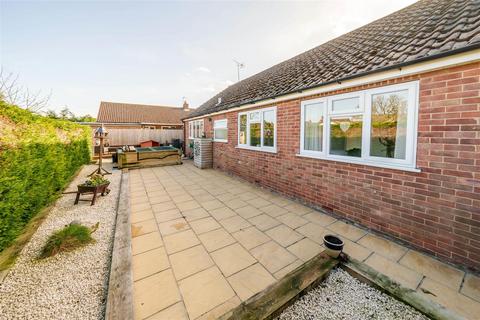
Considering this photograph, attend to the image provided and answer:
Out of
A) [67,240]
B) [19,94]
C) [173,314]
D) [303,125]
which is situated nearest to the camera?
[173,314]

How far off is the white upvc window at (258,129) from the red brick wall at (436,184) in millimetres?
2398

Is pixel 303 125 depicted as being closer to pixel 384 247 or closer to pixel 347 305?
pixel 384 247

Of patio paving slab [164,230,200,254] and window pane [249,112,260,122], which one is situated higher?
window pane [249,112,260,122]

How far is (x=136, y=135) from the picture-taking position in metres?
17.2

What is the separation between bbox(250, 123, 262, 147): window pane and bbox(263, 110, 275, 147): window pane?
11.1 inches

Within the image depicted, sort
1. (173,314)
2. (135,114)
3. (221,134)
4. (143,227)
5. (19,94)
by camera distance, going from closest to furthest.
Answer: (173,314) → (143,227) → (19,94) → (221,134) → (135,114)

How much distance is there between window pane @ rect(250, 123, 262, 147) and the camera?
6.40 m

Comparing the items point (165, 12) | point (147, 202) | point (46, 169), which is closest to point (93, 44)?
point (165, 12)

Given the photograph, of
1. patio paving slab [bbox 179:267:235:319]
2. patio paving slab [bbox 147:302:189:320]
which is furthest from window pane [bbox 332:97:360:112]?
patio paving slab [bbox 147:302:189:320]

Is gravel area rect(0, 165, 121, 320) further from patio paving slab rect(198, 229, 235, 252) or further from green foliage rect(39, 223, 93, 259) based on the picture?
patio paving slab rect(198, 229, 235, 252)

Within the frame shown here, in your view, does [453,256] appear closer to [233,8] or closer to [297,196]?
[297,196]

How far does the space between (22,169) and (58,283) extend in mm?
2444

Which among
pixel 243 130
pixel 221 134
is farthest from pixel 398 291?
pixel 221 134

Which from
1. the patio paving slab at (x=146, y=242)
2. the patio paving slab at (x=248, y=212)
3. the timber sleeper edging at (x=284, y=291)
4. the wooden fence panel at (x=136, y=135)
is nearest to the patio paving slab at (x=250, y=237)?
the patio paving slab at (x=248, y=212)
